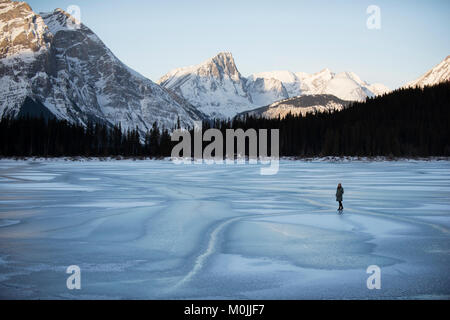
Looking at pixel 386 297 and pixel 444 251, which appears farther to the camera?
pixel 444 251

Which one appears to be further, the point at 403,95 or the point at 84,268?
the point at 403,95

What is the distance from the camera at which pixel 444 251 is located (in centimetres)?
866

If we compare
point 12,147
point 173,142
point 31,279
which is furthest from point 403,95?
point 31,279

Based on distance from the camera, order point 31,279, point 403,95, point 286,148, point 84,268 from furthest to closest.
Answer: point 403,95 < point 286,148 < point 84,268 < point 31,279

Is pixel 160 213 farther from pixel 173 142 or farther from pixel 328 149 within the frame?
pixel 173 142

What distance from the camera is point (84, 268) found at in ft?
24.3

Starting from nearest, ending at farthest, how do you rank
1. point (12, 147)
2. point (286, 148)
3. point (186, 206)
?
point (186, 206)
point (12, 147)
point (286, 148)
